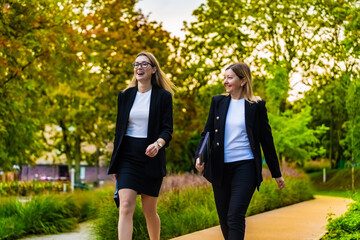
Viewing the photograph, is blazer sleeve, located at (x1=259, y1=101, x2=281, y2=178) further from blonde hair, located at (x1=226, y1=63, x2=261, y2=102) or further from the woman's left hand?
the woman's left hand

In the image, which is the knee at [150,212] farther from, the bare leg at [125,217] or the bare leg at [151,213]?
the bare leg at [125,217]

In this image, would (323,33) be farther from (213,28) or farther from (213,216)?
(213,216)

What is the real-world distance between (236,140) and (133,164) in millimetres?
1030

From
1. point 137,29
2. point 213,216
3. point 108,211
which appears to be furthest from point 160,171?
point 137,29

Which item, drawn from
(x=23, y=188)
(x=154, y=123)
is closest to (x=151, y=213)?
(x=154, y=123)

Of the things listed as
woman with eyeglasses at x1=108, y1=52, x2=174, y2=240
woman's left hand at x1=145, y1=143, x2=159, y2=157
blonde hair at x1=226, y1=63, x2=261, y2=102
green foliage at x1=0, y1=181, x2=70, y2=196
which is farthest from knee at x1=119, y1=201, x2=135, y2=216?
green foliage at x1=0, y1=181, x2=70, y2=196

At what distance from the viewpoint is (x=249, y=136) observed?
566 cm

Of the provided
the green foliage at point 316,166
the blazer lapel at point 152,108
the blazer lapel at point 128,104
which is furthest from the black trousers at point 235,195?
the green foliage at point 316,166

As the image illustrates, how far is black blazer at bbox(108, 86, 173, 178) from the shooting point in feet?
19.3

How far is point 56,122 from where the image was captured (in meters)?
34.2

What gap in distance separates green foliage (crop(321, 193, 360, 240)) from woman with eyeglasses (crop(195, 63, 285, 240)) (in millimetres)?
3202

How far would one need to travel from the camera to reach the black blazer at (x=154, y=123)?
232 inches

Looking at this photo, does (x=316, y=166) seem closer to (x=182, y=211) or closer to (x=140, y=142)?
(x=182, y=211)

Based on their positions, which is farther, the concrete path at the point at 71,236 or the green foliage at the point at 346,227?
the concrete path at the point at 71,236
